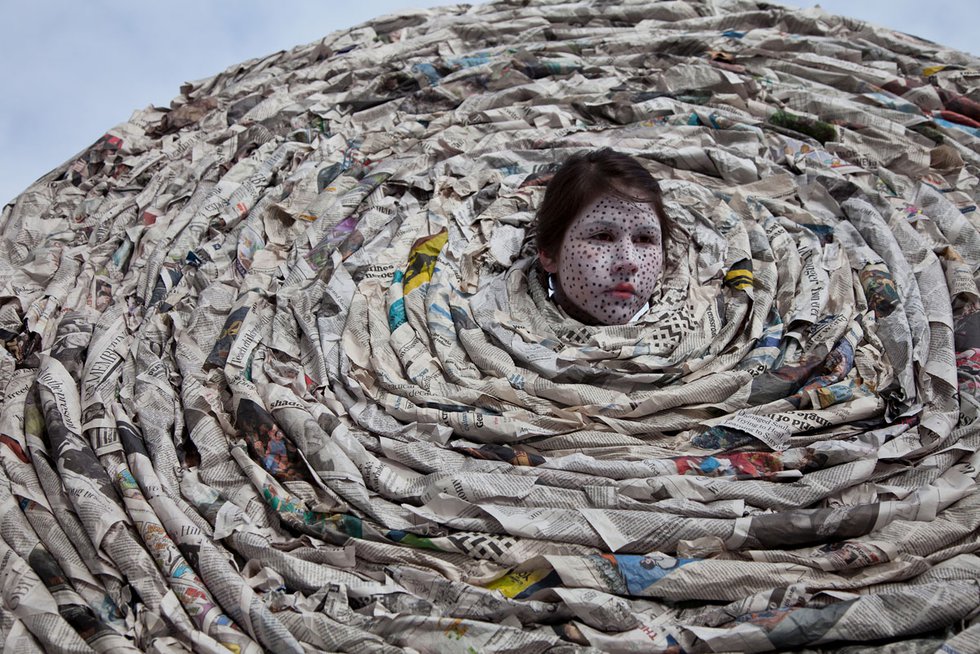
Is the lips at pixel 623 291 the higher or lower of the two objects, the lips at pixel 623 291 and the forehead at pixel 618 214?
the lower

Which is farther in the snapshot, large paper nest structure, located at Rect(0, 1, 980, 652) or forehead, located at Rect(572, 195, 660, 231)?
forehead, located at Rect(572, 195, 660, 231)

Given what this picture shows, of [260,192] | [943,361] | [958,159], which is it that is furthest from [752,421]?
[260,192]

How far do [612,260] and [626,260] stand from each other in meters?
0.03

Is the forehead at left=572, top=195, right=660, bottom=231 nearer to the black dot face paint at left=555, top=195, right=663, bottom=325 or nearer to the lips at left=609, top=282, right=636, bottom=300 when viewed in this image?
the black dot face paint at left=555, top=195, right=663, bottom=325

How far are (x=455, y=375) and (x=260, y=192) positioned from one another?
86 centimetres

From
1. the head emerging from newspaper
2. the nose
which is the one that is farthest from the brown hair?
the nose

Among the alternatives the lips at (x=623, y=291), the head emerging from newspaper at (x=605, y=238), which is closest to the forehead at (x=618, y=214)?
the head emerging from newspaper at (x=605, y=238)

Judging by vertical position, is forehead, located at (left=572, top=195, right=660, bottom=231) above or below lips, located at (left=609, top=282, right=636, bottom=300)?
above

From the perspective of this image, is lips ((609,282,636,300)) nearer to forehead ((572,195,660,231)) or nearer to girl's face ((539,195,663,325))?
girl's face ((539,195,663,325))

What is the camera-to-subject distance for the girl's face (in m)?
1.96

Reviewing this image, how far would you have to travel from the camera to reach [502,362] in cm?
188

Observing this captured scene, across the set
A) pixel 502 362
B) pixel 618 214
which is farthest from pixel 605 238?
pixel 502 362

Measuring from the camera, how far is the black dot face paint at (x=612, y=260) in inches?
77.3

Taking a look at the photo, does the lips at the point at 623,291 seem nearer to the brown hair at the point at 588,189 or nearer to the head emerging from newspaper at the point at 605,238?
the head emerging from newspaper at the point at 605,238
